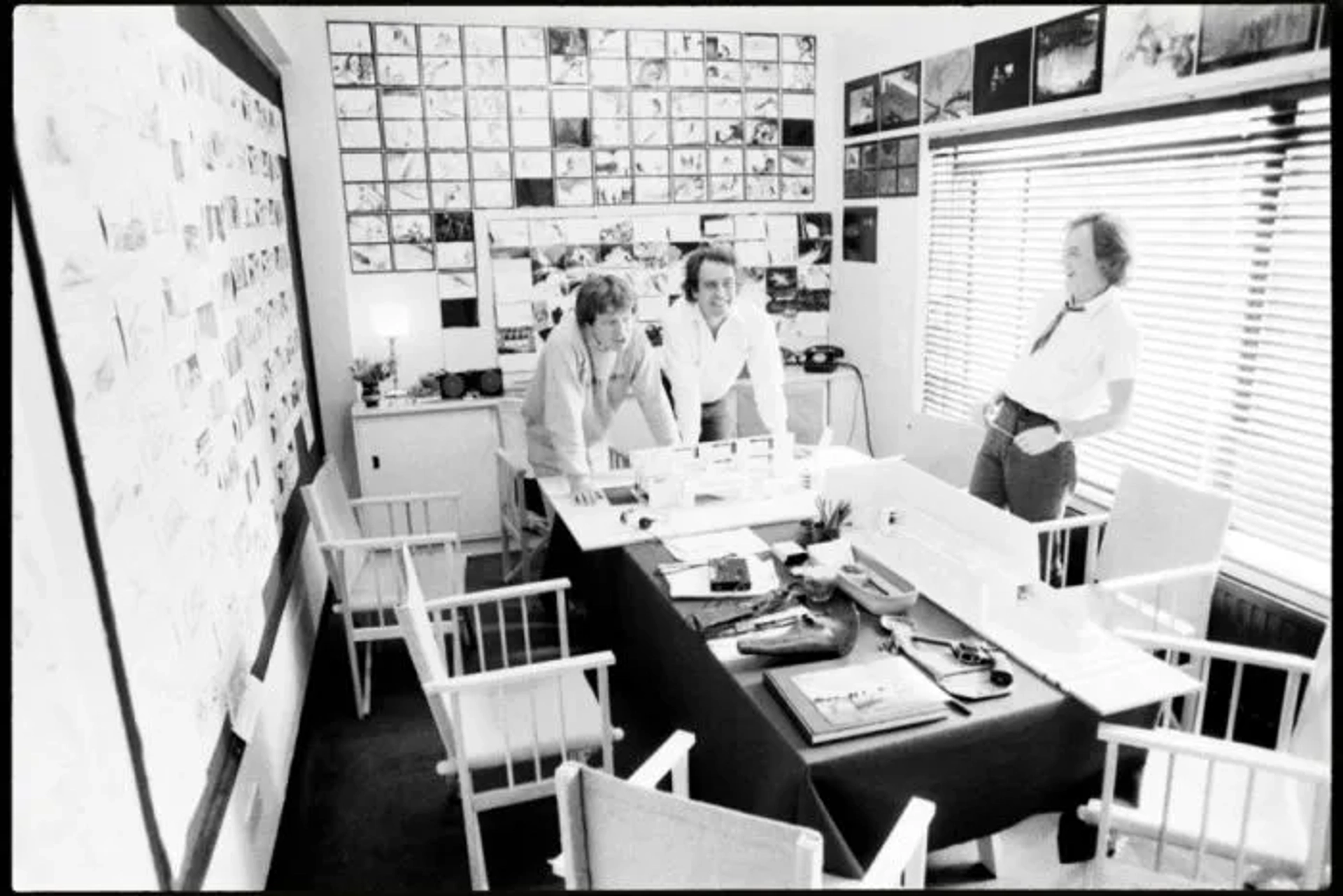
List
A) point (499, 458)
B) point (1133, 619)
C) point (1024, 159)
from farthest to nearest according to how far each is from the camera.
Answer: point (499, 458) < point (1024, 159) < point (1133, 619)

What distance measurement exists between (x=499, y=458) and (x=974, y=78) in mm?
2589

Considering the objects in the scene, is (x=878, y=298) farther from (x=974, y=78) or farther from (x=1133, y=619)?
(x=1133, y=619)

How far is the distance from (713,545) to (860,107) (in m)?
2.91

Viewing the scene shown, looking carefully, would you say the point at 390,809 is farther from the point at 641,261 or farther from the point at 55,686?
the point at 641,261

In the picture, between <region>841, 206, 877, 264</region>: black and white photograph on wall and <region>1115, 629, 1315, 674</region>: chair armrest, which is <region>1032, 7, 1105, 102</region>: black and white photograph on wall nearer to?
<region>841, 206, 877, 264</region>: black and white photograph on wall

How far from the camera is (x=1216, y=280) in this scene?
294cm

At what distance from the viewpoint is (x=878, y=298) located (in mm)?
4723

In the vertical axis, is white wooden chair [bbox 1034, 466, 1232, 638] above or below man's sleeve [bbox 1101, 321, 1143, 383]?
below

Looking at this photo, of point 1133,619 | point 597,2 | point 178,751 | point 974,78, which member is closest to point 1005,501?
point 1133,619

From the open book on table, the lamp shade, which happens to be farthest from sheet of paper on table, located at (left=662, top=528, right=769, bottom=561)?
the lamp shade

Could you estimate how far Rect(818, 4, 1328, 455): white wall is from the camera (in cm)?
373

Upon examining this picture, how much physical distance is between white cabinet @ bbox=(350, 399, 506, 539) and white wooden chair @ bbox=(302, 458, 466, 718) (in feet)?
2.24

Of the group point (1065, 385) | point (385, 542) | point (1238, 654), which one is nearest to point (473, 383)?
point (385, 542)

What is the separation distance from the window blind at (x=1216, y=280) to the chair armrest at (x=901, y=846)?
1416mm
